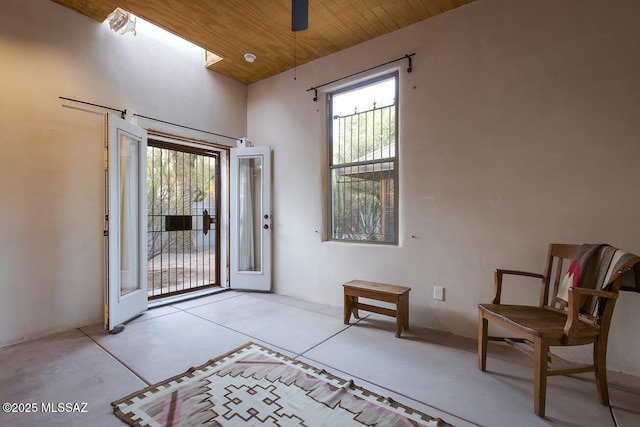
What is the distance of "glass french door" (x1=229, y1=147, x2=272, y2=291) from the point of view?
4348 mm

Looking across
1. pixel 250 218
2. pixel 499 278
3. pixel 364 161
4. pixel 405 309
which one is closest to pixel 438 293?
pixel 405 309

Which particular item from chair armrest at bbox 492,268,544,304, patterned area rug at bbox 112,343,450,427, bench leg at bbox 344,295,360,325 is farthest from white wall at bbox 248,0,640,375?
patterned area rug at bbox 112,343,450,427

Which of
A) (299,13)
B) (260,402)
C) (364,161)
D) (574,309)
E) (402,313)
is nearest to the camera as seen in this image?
(574,309)

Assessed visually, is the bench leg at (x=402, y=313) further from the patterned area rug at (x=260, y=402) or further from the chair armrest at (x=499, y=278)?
the patterned area rug at (x=260, y=402)

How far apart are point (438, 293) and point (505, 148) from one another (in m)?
1.51

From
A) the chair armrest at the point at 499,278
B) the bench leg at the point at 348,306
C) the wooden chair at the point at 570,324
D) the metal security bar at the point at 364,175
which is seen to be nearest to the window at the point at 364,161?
the metal security bar at the point at 364,175

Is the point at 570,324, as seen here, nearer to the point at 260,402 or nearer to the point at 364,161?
the point at 260,402

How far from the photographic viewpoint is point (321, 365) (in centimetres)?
225

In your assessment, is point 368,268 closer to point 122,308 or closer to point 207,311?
point 207,311

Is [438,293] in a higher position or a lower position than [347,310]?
higher

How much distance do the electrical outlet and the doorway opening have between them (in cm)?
320

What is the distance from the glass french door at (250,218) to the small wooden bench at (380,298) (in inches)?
63.1

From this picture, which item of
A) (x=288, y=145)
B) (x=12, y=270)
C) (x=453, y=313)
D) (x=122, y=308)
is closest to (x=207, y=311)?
(x=122, y=308)

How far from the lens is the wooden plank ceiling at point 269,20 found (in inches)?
111
